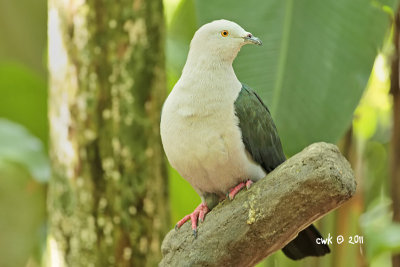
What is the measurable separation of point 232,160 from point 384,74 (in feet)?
3.04

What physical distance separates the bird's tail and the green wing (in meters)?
0.14

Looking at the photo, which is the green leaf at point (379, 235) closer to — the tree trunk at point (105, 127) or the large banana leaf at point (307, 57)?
the large banana leaf at point (307, 57)

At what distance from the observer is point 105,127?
5.49ft

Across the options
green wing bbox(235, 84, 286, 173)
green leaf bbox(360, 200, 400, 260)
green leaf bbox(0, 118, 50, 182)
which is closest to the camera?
green wing bbox(235, 84, 286, 173)

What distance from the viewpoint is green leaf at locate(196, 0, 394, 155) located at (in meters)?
1.12

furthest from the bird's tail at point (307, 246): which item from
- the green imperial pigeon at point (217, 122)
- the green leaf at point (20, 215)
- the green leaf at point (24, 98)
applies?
the green leaf at point (24, 98)

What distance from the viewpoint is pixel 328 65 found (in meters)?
1.18

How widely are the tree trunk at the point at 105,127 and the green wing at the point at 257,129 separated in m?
0.67

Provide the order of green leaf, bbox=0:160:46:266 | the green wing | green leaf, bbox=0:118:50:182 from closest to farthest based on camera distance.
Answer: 1. the green wing
2. green leaf, bbox=0:118:50:182
3. green leaf, bbox=0:160:46:266

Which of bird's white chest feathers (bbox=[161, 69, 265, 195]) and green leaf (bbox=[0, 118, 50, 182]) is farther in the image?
green leaf (bbox=[0, 118, 50, 182])

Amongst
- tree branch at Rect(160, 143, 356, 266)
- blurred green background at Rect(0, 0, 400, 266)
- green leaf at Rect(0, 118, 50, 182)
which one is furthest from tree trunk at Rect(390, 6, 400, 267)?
green leaf at Rect(0, 118, 50, 182)

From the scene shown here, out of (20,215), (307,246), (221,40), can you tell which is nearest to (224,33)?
(221,40)

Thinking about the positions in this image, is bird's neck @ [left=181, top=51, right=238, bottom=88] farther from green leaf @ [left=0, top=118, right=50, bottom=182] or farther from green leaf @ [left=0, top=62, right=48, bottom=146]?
green leaf @ [left=0, top=62, right=48, bottom=146]

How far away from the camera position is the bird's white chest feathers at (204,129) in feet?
3.21
